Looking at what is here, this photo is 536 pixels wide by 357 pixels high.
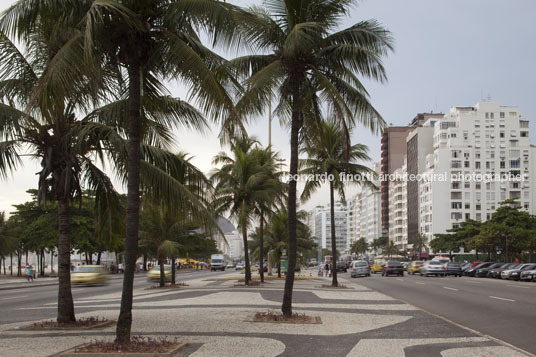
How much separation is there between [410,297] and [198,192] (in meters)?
15.0

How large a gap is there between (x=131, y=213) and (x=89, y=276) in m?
30.6

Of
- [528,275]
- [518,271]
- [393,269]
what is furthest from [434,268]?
[528,275]

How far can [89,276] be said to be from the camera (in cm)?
3828

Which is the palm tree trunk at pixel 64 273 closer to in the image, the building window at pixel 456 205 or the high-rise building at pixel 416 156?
the building window at pixel 456 205

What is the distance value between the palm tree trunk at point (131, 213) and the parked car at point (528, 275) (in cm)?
3983

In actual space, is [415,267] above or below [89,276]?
below

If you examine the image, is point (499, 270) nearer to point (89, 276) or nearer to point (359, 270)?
point (359, 270)

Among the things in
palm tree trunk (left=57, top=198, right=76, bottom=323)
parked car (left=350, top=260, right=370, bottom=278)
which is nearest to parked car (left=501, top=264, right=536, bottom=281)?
parked car (left=350, top=260, right=370, bottom=278)

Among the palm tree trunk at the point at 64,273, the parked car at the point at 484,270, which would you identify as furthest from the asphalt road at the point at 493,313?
the parked car at the point at 484,270

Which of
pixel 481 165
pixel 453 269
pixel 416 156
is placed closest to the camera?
pixel 453 269

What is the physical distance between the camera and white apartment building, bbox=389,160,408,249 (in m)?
150

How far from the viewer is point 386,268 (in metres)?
56.2

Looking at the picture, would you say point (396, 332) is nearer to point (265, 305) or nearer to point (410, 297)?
point (265, 305)

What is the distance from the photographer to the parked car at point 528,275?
42.4m
